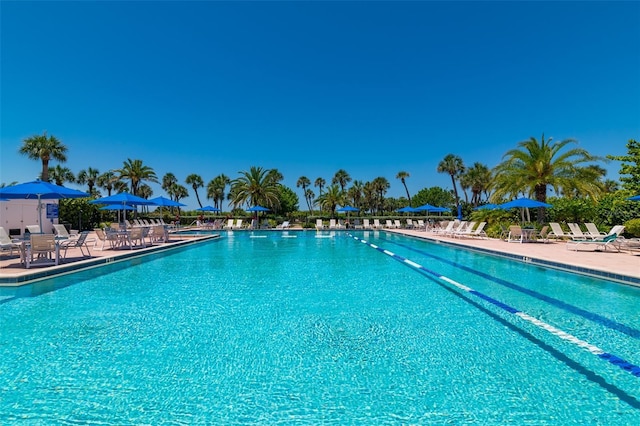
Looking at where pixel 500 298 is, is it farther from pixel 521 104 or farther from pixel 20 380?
pixel 521 104

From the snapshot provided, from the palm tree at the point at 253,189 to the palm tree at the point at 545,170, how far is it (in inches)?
786

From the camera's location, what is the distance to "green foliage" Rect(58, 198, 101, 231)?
80.4 ft

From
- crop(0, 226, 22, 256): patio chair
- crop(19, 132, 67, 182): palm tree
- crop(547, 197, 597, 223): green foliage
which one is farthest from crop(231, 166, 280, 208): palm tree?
crop(0, 226, 22, 256): patio chair

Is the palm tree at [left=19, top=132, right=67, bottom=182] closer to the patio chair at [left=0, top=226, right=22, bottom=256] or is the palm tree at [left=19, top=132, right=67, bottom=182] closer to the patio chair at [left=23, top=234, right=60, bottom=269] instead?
the patio chair at [left=0, top=226, right=22, bottom=256]

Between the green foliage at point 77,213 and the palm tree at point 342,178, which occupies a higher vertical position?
the palm tree at point 342,178

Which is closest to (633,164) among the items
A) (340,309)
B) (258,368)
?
(340,309)

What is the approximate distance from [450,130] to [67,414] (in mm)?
40388

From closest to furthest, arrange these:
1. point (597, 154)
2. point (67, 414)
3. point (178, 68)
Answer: point (67, 414) < point (597, 154) < point (178, 68)

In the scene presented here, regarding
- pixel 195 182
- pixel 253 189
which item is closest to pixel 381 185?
pixel 253 189

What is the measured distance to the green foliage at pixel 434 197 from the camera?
225ft

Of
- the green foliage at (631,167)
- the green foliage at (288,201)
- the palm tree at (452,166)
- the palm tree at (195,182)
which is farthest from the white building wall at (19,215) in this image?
the palm tree at (452,166)

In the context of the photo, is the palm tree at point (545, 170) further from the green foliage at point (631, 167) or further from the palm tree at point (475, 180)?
the palm tree at point (475, 180)

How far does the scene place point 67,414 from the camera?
8.75 ft

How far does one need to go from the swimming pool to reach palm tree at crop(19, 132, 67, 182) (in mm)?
27272
